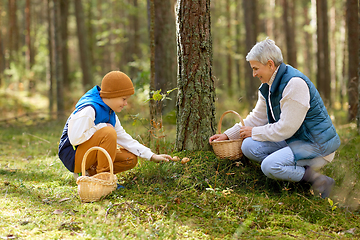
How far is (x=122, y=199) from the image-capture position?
278 cm

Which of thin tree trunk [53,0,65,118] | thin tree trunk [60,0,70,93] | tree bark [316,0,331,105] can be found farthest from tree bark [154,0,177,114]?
thin tree trunk [60,0,70,93]

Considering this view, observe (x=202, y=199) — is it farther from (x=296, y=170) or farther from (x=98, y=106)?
(x=98, y=106)

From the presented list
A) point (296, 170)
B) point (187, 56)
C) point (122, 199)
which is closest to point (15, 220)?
point (122, 199)

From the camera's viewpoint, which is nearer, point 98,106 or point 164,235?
point 164,235

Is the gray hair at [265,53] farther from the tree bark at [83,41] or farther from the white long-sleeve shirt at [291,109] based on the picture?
the tree bark at [83,41]

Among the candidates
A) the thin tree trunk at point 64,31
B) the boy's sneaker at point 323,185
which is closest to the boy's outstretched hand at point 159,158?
the boy's sneaker at point 323,185

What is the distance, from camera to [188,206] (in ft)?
8.95

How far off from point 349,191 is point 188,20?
261 centimetres

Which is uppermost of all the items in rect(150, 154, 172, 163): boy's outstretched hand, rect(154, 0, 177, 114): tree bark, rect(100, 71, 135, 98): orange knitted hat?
rect(154, 0, 177, 114): tree bark

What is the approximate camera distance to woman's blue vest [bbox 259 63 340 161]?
9.43 ft

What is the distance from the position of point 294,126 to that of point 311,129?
0.72 feet

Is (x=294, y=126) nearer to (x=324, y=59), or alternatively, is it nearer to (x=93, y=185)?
(x=93, y=185)

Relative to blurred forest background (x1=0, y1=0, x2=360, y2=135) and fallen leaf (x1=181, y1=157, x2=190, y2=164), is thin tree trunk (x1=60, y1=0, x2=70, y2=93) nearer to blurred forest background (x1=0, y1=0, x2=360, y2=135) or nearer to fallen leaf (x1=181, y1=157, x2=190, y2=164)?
blurred forest background (x1=0, y1=0, x2=360, y2=135)

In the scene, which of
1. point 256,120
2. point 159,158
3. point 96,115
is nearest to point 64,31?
point 96,115
